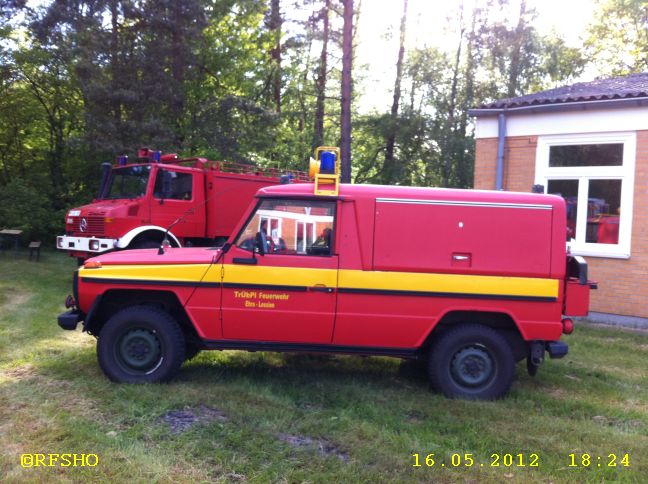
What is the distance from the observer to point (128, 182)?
11172mm

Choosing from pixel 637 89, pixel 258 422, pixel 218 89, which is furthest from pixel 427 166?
pixel 258 422

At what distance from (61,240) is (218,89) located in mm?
11061

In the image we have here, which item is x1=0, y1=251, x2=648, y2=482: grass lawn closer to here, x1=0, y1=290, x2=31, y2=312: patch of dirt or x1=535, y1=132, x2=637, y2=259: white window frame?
x1=0, y1=290, x2=31, y2=312: patch of dirt

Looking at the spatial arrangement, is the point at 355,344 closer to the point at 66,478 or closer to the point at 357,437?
the point at 357,437

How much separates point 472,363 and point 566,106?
7.03 m

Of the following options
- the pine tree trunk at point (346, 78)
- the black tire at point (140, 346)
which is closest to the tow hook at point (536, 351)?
the black tire at point (140, 346)

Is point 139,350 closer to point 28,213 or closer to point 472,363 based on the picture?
point 472,363

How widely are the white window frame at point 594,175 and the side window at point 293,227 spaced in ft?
22.4

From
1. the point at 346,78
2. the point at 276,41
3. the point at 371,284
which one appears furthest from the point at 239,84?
the point at 371,284

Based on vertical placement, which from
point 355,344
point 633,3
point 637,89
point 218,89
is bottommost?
point 355,344

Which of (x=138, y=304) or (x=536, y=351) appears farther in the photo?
(x=138, y=304)

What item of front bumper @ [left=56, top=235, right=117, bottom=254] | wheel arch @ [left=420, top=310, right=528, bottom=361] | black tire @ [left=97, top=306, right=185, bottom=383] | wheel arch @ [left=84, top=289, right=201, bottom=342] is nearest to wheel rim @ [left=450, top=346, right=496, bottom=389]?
wheel arch @ [left=420, top=310, right=528, bottom=361]

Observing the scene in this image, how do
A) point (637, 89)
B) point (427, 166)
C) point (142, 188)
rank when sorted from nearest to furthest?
point (637, 89) < point (142, 188) < point (427, 166)

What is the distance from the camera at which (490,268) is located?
534 cm
